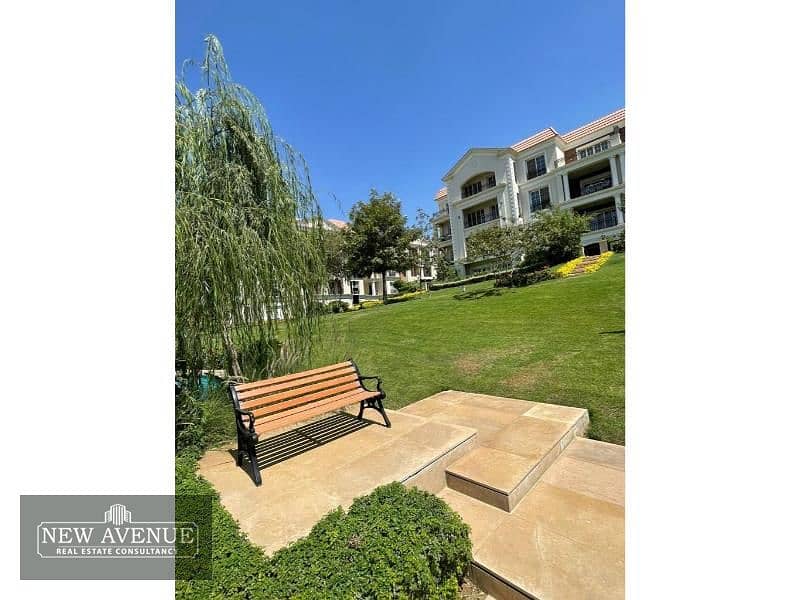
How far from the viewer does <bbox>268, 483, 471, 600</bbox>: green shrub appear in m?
1.51

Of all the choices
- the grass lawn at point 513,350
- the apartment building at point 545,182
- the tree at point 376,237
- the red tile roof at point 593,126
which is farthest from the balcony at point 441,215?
the grass lawn at point 513,350

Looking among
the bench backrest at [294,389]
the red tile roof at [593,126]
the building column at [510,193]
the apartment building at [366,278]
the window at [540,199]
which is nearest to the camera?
the bench backrest at [294,389]

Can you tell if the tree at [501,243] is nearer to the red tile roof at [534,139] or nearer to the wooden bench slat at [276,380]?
the red tile roof at [534,139]

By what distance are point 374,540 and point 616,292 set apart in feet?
45.0

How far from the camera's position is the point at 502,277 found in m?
21.5

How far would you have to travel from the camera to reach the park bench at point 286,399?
308 centimetres

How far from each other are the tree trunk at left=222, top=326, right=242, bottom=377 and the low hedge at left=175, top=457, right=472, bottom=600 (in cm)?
245

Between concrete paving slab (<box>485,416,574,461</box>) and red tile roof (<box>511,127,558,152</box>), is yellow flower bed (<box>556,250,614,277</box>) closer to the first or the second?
red tile roof (<box>511,127,558,152</box>)

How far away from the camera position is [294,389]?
359 centimetres

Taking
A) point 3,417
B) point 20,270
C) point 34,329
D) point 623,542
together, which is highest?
point 20,270

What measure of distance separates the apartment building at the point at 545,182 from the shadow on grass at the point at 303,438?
22706mm

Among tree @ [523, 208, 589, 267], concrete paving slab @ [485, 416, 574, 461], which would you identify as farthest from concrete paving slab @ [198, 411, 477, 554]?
tree @ [523, 208, 589, 267]
